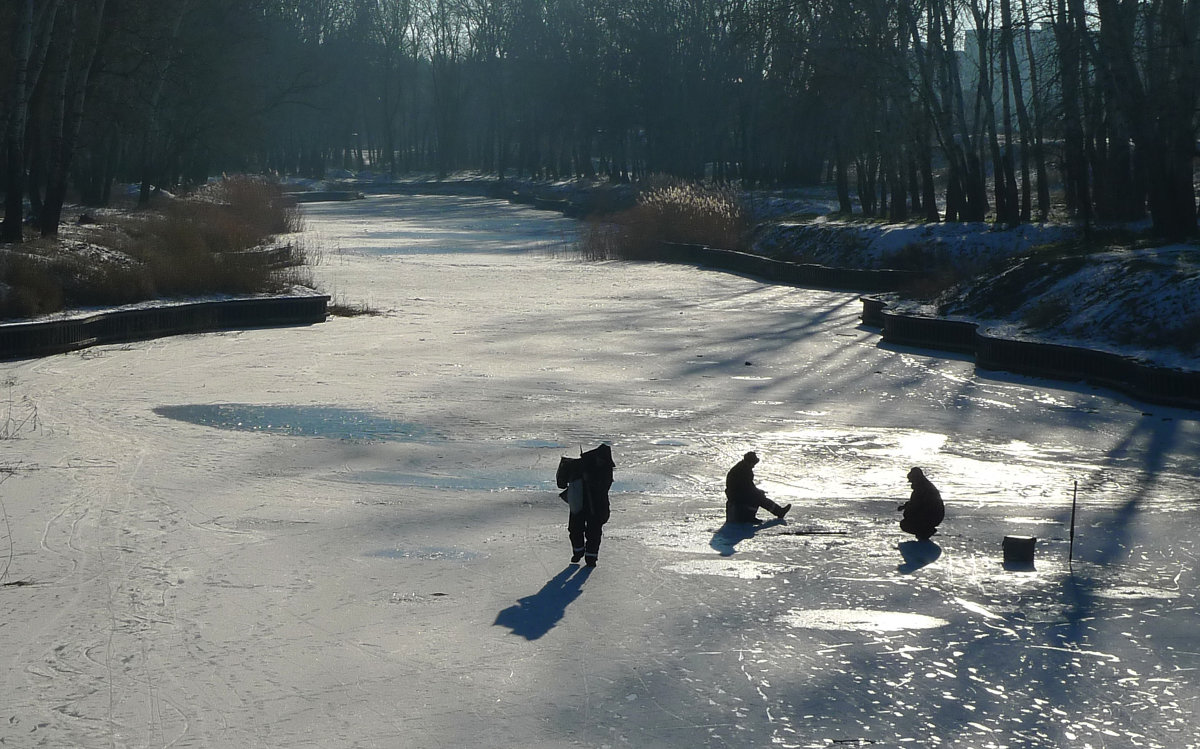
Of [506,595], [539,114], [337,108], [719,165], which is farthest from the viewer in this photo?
[337,108]

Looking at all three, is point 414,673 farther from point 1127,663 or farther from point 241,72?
point 241,72

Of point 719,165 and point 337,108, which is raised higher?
point 337,108

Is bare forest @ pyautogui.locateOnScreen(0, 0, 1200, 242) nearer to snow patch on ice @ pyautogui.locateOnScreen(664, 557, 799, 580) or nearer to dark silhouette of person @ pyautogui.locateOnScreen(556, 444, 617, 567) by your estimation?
snow patch on ice @ pyautogui.locateOnScreen(664, 557, 799, 580)

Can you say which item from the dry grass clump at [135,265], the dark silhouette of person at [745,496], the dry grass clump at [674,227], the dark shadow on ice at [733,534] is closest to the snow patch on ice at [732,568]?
the dark shadow on ice at [733,534]

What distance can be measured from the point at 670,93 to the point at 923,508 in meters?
64.9

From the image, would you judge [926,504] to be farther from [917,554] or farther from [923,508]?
[917,554]

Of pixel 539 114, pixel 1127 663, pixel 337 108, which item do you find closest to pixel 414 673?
pixel 1127 663

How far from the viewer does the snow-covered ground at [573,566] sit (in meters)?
6.34

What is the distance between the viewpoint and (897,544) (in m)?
9.41

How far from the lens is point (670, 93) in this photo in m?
72.2

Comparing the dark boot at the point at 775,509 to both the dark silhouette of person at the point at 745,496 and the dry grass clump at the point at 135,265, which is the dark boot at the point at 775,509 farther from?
the dry grass clump at the point at 135,265

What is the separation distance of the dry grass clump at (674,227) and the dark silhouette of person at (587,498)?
30.3m

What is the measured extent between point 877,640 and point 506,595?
2.27 m

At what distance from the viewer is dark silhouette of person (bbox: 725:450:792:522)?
32.6ft
